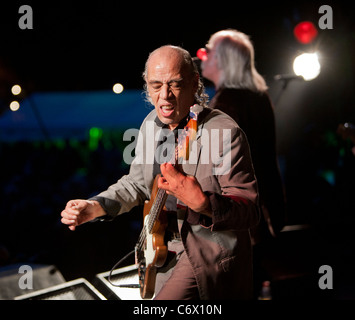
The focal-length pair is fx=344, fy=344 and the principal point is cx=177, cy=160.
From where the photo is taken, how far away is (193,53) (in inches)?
151

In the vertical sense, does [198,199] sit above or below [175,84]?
below

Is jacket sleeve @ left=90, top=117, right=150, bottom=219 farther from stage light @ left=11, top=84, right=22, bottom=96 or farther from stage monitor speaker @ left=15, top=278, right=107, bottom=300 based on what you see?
stage light @ left=11, top=84, right=22, bottom=96

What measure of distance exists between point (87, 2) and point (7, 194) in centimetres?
286

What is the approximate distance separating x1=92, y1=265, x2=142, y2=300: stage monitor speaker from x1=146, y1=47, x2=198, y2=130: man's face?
142 cm

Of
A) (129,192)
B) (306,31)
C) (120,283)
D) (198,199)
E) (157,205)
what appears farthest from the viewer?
(306,31)

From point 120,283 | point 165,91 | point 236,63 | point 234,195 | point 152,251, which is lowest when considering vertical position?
point 120,283

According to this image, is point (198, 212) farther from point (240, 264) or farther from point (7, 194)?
point (7, 194)

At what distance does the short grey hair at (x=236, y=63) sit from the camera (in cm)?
296

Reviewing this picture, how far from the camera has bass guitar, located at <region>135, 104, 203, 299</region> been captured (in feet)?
5.87

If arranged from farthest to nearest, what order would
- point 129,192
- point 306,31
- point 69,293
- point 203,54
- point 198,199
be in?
point 306,31, point 203,54, point 69,293, point 129,192, point 198,199

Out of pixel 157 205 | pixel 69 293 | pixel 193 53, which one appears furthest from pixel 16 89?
pixel 157 205

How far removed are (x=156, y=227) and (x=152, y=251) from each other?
5.9 inches

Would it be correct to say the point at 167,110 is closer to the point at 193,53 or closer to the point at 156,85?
the point at 156,85

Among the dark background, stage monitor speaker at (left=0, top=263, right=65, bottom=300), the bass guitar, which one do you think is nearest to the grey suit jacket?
the bass guitar
